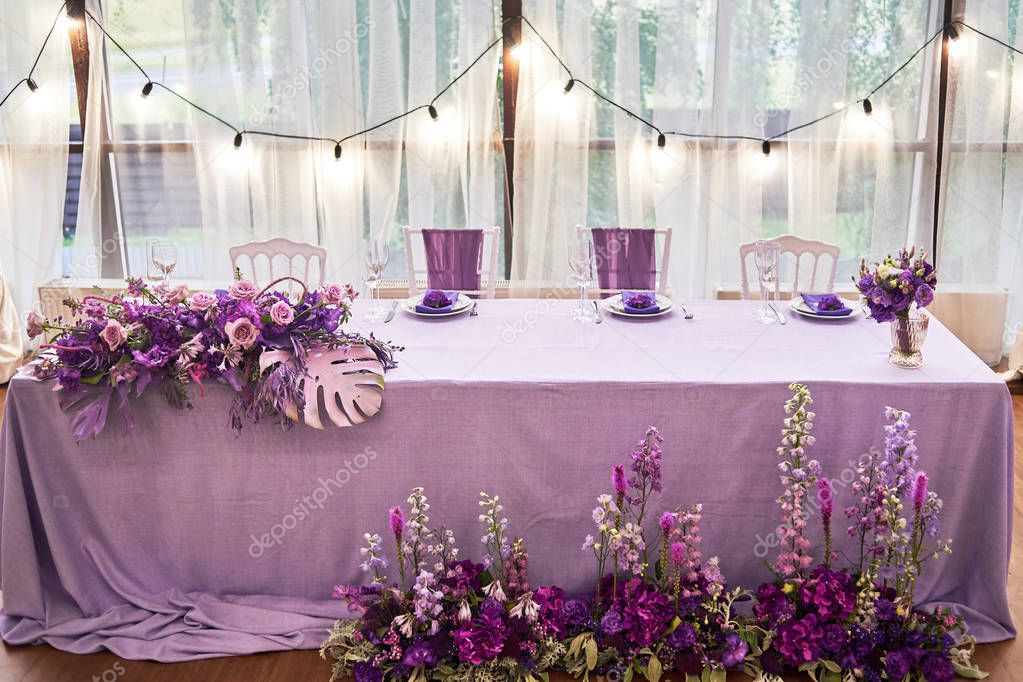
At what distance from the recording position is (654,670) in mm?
2271

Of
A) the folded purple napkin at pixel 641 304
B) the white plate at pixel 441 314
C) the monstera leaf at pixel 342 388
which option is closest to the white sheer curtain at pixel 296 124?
the white plate at pixel 441 314

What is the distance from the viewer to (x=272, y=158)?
4543mm

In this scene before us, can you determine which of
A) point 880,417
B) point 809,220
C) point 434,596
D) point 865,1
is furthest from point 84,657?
point 865,1

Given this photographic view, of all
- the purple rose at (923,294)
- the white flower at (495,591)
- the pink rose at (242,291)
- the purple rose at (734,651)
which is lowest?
the purple rose at (734,651)

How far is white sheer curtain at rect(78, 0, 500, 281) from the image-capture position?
4.39 m

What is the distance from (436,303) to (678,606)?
117cm

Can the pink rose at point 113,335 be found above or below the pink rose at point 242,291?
below

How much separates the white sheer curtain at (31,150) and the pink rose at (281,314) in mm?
2756

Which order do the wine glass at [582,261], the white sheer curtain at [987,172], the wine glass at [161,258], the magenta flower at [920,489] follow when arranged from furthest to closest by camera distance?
the white sheer curtain at [987,172]
the wine glass at [582,261]
the wine glass at [161,258]
the magenta flower at [920,489]

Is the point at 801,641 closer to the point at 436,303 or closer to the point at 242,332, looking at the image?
the point at 436,303

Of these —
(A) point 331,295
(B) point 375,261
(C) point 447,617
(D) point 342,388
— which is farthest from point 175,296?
(C) point 447,617

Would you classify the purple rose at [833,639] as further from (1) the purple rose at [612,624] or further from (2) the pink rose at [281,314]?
(2) the pink rose at [281,314]

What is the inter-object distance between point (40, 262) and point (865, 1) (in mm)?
3996

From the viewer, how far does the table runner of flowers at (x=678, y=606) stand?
225cm
